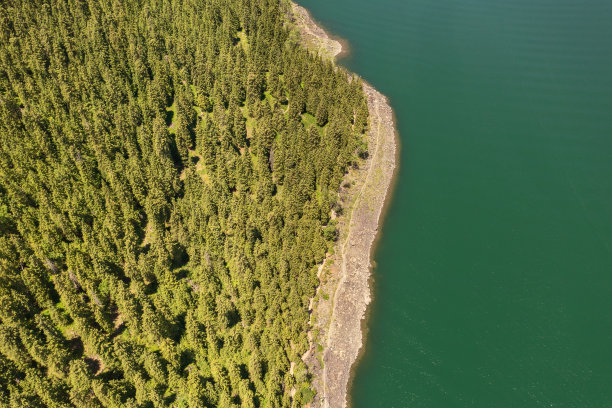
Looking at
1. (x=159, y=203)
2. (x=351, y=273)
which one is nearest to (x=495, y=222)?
(x=351, y=273)

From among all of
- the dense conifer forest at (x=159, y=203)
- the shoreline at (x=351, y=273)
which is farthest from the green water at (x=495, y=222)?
the dense conifer forest at (x=159, y=203)

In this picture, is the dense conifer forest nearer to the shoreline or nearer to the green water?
the shoreline

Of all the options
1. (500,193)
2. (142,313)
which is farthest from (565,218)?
(142,313)

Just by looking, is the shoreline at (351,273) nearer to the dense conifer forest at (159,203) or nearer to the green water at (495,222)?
the green water at (495,222)

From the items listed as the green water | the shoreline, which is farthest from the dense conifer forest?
the green water

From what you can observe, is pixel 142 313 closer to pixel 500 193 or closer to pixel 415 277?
pixel 415 277

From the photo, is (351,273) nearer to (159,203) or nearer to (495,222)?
(495,222)
